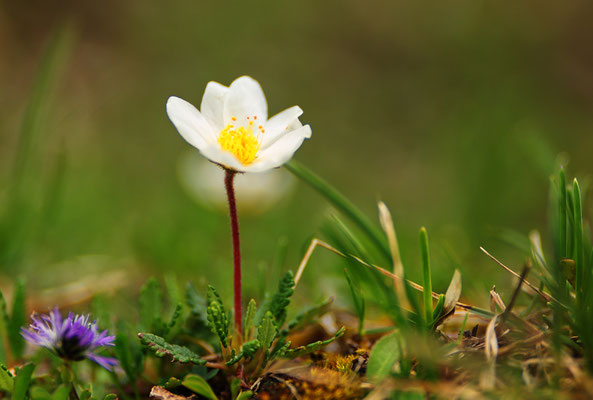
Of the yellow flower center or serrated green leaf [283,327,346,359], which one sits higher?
the yellow flower center

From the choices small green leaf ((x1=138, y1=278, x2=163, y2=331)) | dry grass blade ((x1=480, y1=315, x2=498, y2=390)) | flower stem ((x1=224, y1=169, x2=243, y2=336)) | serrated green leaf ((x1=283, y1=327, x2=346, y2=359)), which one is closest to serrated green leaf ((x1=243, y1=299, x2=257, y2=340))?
flower stem ((x1=224, y1=169, x2=243, y2=336))

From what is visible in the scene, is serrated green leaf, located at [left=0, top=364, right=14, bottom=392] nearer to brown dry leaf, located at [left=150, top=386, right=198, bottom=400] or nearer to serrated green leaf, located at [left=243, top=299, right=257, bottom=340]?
brown dry leaf, located at [left=150, top=386, right=198, bottom=400]

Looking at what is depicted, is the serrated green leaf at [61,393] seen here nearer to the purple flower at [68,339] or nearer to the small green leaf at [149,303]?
the purple flower at [68,339]

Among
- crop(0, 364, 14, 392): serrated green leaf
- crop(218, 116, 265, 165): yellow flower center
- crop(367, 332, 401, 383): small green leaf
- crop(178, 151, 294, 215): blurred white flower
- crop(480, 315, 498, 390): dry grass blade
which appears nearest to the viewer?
crop(480, 315, 498, 390): dry grass blade

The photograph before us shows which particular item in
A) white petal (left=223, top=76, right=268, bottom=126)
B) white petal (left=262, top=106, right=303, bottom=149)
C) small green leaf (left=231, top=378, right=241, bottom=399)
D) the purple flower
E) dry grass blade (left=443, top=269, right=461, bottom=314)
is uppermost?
white petal (left=223, top=76, right=268, bottom=126)

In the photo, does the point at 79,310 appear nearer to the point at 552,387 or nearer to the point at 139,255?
the point at 139,255

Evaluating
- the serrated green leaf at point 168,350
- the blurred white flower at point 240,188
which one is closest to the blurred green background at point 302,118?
the blurred white flower at point 240,188

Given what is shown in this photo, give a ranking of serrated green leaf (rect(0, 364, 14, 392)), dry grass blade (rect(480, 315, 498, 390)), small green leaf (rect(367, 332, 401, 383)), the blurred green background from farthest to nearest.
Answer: the blurred green background → serrated green leaf (rect(0, 364, 14, 392)) → small green leaf (rect(367, 332, 401, 383)) → dry grass blade (rect(480, 315, 498, 390))
